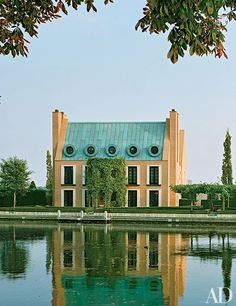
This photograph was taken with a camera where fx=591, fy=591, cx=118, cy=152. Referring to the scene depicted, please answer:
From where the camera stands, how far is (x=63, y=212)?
162 ft

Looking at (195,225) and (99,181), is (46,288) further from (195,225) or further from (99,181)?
(99,181)

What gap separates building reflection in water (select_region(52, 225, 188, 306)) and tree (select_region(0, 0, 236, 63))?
8380 mm

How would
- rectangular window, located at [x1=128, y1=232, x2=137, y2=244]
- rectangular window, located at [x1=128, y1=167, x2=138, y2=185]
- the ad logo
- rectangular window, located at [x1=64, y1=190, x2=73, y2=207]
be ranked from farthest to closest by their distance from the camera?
rectangular window, located at [x1=64, y1=190, x2=73, y2=207] < rectangular window, located at [x1=128, y1=167, x2=138, y2=185] < rectangular window, located at [x1=128, y1=232, x2=137, y2=244] < the ad logo

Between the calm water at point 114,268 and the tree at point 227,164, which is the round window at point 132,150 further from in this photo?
the calm water at point 114,268

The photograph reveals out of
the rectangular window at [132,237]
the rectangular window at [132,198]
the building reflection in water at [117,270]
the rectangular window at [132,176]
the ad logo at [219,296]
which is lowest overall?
the ad logo at [219,296]

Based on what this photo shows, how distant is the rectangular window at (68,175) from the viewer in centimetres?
5766

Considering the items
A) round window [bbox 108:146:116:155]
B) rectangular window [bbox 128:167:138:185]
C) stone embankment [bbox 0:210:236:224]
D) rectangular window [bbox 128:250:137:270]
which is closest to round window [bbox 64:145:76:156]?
round window [bbox 108:146:116:155]

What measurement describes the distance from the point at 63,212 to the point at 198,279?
32.7 metres

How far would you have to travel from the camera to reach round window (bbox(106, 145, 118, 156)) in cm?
5715

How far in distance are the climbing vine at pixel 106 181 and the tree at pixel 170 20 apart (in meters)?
48.0

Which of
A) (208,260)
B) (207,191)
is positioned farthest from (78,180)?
(208,260)

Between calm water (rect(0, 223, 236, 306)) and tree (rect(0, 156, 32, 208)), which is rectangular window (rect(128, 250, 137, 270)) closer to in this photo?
calm water (rect(0, 223, 236, 306))

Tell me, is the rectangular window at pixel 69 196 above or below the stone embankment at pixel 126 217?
above

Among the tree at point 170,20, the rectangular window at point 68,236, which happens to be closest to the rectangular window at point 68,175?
the rectangular window at point 68,236
